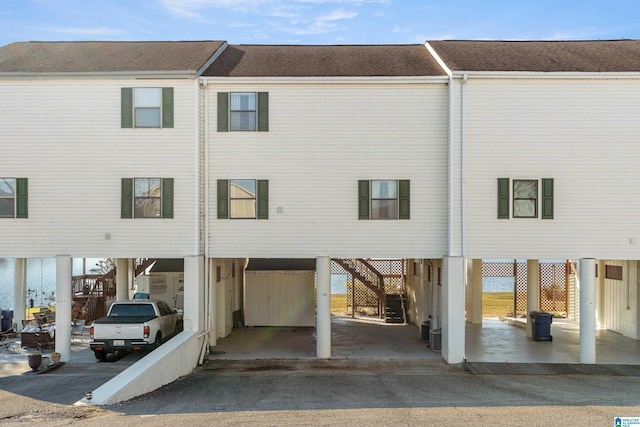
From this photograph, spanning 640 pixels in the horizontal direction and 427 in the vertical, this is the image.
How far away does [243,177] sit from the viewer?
54.2 ft

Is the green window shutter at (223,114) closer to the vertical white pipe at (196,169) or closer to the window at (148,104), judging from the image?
the vertical white pipe at (196,169)

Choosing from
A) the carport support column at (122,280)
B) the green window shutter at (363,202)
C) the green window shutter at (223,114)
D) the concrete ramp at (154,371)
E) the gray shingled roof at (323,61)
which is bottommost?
→ the concrete ramp at (154,371)

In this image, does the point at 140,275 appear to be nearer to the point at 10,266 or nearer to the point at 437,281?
the point at 437,281

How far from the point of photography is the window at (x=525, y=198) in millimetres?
15977

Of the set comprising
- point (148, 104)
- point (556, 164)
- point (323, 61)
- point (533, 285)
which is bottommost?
point (533, 285)

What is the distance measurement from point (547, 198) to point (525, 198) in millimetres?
590

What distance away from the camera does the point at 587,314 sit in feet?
52.6

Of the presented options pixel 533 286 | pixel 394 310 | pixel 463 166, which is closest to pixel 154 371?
pixel 463 166

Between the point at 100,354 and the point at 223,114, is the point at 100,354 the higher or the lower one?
the lower one

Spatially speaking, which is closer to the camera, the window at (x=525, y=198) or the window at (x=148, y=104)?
the window at (x=525, y=198)

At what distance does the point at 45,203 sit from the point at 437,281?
12.5 m

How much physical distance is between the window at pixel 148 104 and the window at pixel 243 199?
2431mm

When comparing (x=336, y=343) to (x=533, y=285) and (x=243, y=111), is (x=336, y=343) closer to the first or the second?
(x=533, y=285)

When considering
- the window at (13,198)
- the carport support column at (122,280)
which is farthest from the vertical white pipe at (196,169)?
the carport support column at (122,280)
